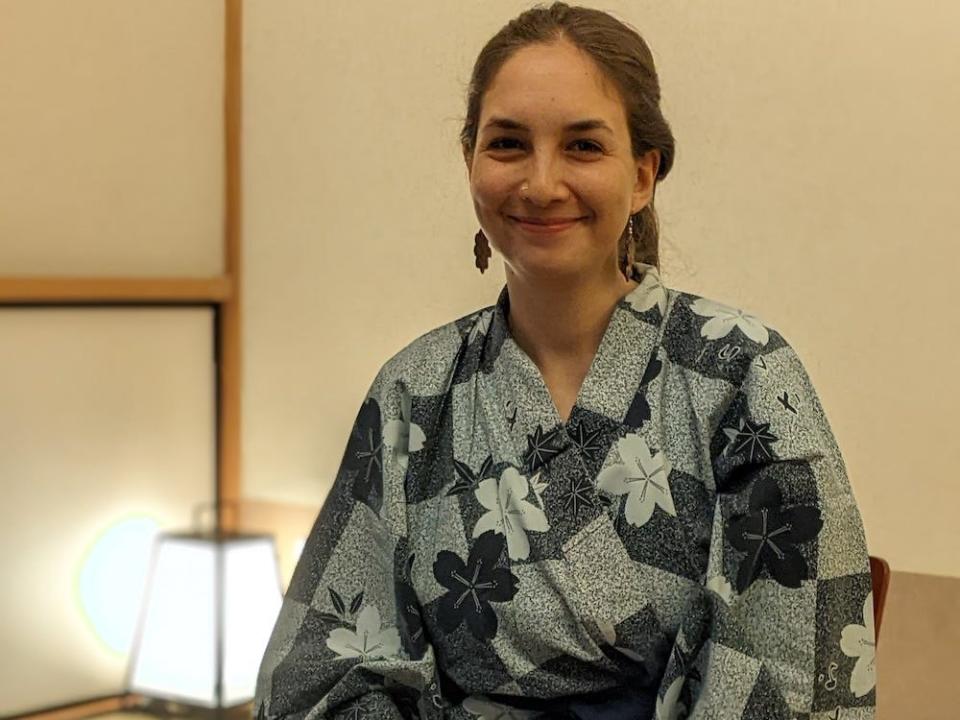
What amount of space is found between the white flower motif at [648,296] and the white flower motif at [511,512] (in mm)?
208

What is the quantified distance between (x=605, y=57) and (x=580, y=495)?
16.5 inches

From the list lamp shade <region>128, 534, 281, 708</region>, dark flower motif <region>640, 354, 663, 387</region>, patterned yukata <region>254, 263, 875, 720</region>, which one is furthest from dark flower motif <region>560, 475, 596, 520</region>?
lamp shade <region>128, 534, 281, 708</region>

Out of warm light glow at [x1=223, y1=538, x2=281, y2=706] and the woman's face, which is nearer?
the woman's face

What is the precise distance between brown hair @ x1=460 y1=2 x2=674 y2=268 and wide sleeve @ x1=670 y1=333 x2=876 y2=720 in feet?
0.87

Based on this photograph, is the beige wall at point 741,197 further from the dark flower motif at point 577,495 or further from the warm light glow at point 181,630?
the dark flower motif at point 577,495

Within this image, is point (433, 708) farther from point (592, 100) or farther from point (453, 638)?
point (592, 100)

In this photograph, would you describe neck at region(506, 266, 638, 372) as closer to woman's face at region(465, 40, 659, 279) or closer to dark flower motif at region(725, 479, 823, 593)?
woman's face at region(465, 40, 659, 279)

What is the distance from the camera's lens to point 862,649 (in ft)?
3.94

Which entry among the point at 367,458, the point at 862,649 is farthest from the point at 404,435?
the point at 862,649

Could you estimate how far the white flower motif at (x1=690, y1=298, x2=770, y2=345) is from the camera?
4.11 ft

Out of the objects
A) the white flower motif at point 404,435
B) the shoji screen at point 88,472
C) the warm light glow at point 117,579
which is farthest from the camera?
the warm light glow at point 117,579

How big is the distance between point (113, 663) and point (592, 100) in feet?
5.10

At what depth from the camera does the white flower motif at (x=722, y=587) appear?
1.17 metres

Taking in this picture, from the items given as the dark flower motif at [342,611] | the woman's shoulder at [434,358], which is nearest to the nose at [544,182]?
the woman's shoulder at [434,358]
